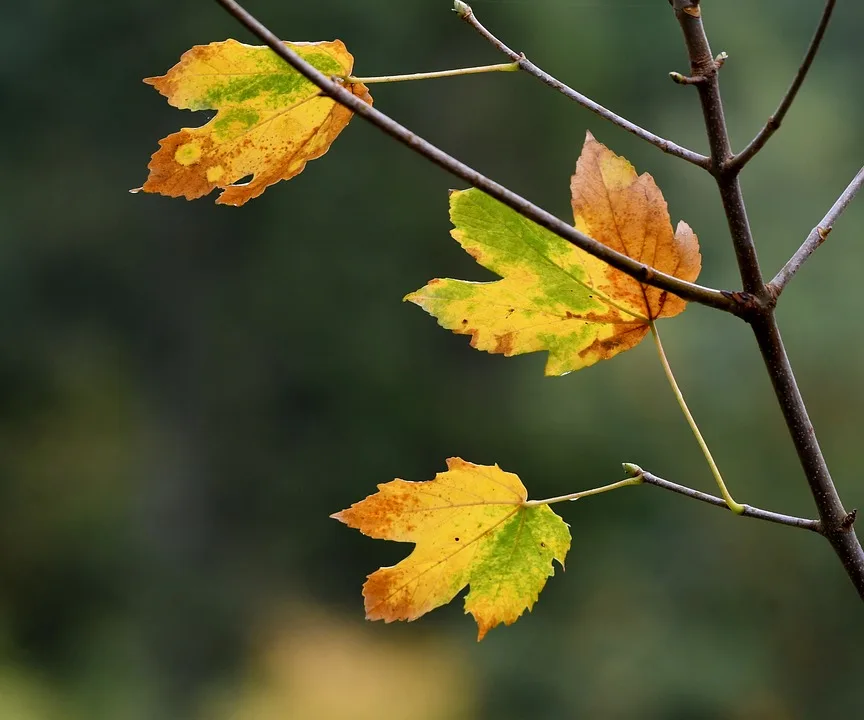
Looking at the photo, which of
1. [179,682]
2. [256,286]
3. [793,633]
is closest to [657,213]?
[793,633]

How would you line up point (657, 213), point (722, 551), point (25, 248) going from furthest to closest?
1. point (25, 248)
2. point (722, 551)
3. point (657, 213)

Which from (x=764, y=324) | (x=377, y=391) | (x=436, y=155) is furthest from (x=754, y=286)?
(x=377, y=391)

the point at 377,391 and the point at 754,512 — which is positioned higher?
the point at 754,512

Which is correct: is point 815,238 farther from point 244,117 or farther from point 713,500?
point 244,117

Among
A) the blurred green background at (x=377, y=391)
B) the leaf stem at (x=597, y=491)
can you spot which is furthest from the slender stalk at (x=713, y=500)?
the blurred green background at (x=377, y=391)

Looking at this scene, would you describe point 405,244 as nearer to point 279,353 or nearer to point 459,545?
point 279,353

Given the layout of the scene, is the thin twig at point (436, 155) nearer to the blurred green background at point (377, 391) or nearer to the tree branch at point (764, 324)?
the tree branch at point (764, 324)
